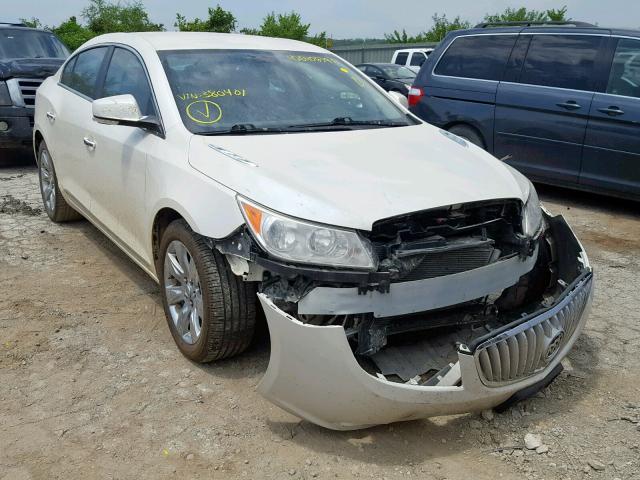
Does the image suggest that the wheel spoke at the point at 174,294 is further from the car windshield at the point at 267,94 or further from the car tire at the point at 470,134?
the car tire at the point at 470,134

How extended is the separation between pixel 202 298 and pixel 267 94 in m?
1.36

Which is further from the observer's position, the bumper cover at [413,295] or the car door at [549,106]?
the car door at [549,106]

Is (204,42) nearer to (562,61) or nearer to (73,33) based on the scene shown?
(562,61)

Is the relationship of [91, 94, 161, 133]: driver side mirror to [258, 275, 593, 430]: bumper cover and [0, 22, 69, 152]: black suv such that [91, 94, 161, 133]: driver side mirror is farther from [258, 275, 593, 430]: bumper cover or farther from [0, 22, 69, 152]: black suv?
[0, 22, 69, 152]: black suv

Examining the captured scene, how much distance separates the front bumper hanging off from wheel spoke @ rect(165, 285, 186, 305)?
868mm

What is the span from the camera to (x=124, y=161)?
392cm

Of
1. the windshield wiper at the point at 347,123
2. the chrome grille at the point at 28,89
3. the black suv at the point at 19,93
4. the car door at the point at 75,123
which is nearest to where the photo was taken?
the windshield wiper at the point at 347,123

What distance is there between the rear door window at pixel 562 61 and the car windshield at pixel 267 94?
3075 millimetres

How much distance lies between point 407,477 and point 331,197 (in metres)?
1.19

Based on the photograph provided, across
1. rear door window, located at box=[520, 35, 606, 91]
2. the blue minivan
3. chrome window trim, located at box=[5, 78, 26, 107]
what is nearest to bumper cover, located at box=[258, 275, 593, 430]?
the blue minivan

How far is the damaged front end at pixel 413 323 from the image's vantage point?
104 inches

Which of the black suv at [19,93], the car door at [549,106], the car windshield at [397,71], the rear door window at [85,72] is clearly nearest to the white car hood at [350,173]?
the rear door window at [85,72]

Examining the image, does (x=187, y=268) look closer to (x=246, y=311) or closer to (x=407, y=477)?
(x=246, y=311)

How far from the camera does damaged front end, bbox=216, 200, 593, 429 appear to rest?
2.63 m
